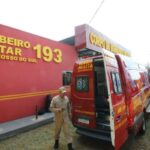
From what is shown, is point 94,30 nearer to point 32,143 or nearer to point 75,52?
point 75,52

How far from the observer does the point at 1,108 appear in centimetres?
721

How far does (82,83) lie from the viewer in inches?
216

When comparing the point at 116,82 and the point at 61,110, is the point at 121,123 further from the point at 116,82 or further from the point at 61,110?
the point at 61,110

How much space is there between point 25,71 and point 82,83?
12.2 feet

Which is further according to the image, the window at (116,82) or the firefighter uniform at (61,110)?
the firefighter uniform at (61,110)

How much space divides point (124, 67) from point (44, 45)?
18.1 feet

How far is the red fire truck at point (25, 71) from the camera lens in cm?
744

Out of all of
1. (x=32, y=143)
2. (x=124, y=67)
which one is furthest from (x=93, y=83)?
(x=32, y=143)

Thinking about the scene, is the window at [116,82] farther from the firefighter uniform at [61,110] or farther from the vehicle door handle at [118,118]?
the firefighter uniform at [61,110]

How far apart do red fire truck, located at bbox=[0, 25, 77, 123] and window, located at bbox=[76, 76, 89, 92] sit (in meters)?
3.35

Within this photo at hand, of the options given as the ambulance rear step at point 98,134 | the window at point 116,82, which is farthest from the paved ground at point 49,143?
the window at point 116,82

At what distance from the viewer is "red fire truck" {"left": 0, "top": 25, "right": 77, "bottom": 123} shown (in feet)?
24.4

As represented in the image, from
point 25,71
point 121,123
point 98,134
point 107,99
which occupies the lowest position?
point 98,134

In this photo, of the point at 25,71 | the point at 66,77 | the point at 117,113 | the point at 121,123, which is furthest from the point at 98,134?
the point at 66,77
